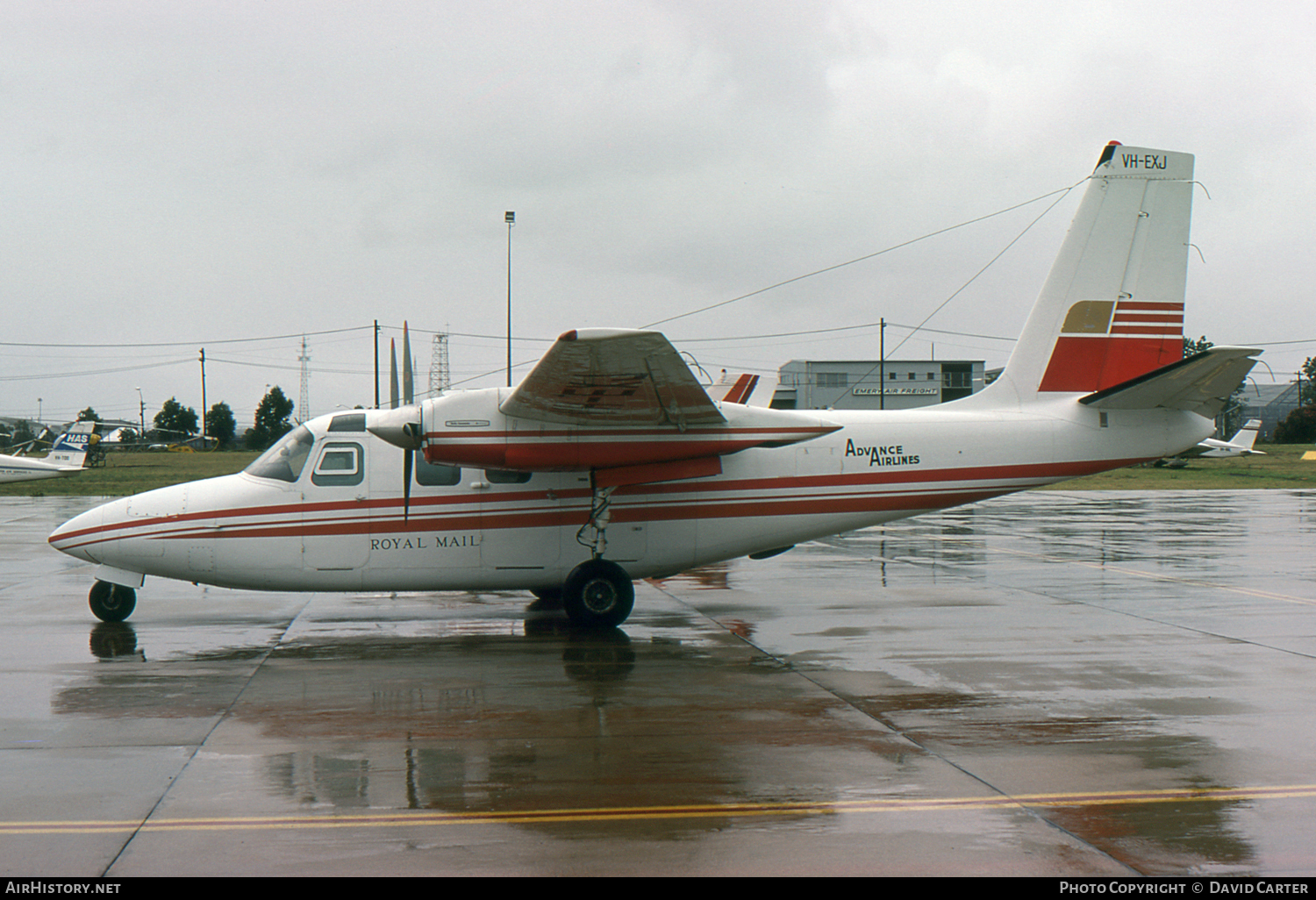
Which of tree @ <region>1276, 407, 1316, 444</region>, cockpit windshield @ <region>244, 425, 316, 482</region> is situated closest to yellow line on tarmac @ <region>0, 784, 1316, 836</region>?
cockpit windshield @ <region>244, 425, 316, 482</region>

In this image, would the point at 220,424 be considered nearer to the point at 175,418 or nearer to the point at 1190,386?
the point at 175,418

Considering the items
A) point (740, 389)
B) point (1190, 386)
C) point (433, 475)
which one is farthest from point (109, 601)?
point (1190, 386)

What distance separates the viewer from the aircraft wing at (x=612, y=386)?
9562mm

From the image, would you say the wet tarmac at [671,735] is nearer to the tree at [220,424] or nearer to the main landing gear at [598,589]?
the main landing gear at [598,589]

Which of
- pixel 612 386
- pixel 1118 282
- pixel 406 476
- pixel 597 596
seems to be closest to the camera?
pixel 612 386

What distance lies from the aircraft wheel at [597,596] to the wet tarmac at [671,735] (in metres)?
0.31

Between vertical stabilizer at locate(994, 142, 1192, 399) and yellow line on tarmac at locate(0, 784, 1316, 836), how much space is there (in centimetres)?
788

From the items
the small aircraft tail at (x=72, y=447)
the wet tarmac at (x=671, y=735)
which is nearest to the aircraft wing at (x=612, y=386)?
the wet tarmac at (x=671, y=735)

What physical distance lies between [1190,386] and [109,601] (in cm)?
1284

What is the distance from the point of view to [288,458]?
39.1 ft

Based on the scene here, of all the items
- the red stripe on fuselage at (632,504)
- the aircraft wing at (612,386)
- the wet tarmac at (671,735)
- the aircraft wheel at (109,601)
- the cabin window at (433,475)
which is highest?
the aircraft wing at (612,386)

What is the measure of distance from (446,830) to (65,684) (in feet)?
17.3

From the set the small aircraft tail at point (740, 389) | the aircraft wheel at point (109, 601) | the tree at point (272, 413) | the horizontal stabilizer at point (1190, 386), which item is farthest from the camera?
the tree at point (272, 413)
